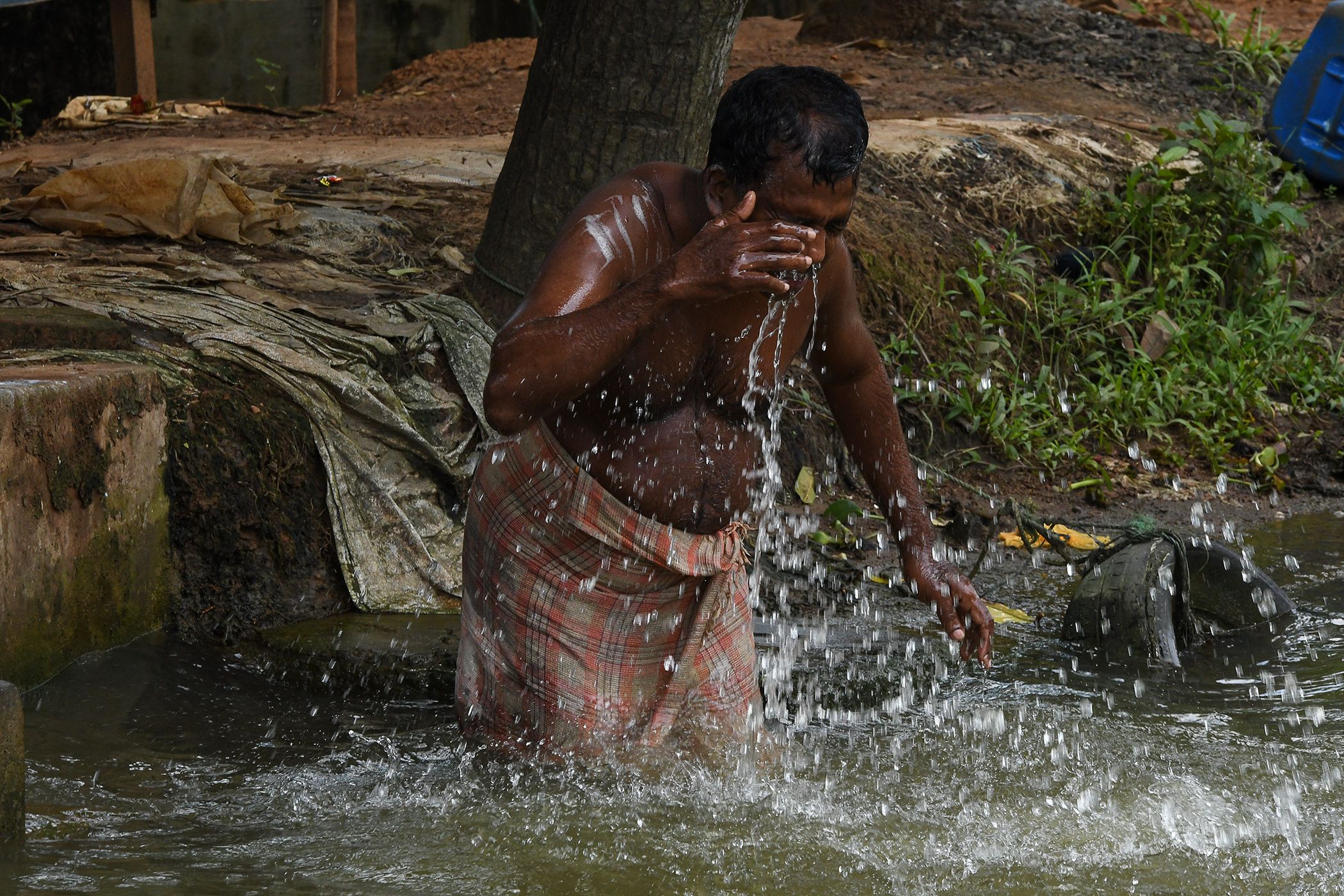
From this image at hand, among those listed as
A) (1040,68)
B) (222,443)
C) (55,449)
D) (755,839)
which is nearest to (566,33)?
(222,443)

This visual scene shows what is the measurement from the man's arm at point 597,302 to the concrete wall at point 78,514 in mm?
1677

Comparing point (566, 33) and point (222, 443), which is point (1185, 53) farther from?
A: point (222, 443)

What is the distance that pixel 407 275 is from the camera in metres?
5.24

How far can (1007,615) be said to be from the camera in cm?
454

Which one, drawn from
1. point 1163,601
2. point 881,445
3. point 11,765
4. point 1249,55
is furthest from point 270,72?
point 11,765

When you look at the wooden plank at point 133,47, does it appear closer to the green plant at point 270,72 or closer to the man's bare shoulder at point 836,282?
the green plant at point 270,72

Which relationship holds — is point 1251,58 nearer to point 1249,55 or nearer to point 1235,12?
point 1249,55

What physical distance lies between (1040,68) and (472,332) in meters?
6.19

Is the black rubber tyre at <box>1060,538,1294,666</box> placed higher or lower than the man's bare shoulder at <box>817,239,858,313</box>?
lower

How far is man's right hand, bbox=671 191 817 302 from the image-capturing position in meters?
2.26

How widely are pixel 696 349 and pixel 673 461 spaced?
234 millimetres

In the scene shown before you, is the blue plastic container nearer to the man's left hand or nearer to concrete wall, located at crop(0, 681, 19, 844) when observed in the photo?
the man's left hand

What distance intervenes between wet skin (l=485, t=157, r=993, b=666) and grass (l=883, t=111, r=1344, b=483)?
8.93ft

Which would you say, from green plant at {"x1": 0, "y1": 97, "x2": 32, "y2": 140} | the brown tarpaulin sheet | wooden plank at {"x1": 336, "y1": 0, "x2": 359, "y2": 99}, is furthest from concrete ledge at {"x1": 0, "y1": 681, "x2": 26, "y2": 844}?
wooden plank at {"x1": 336, "y1": 0, "x2": 359, "y2": 99}
